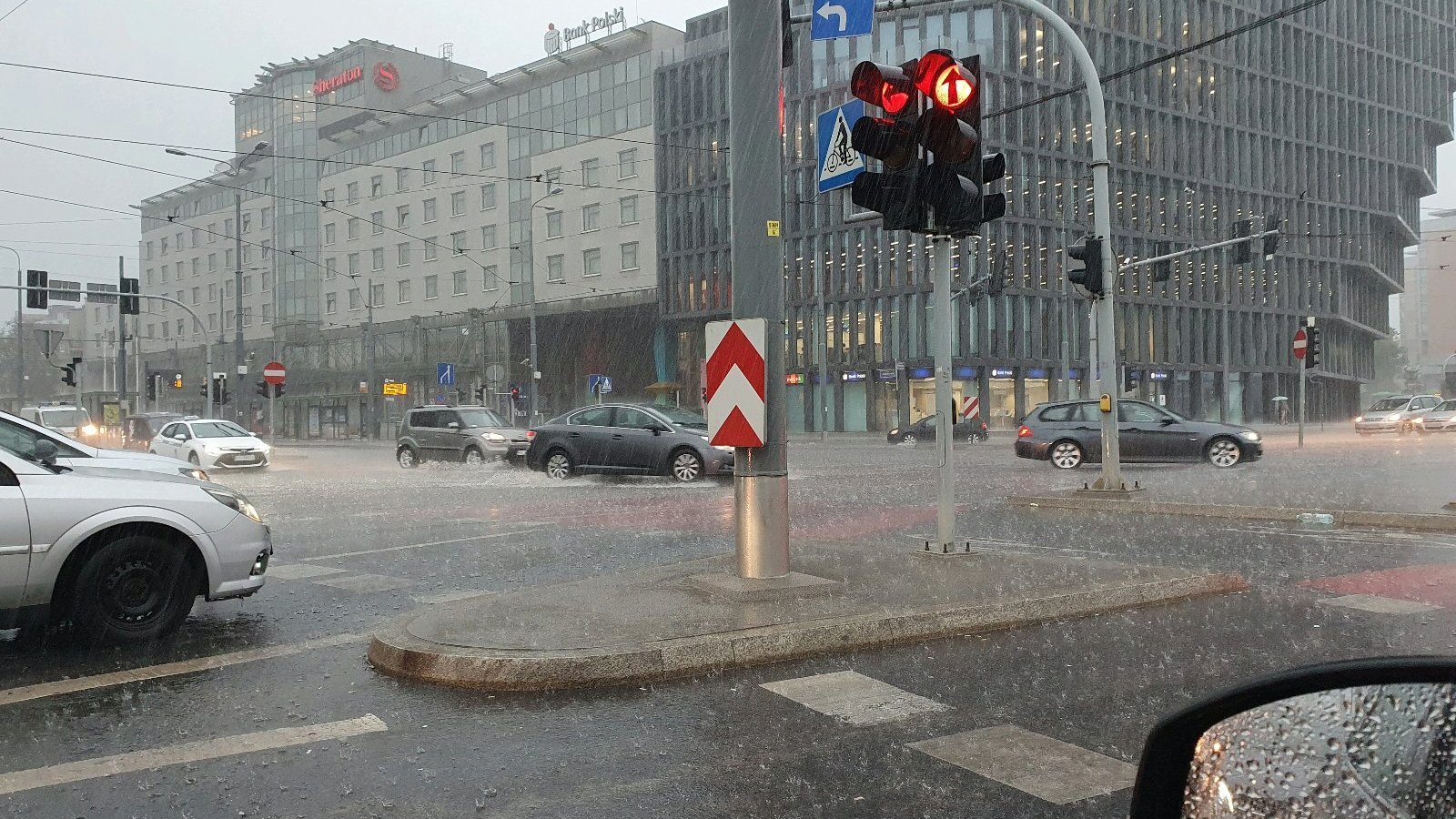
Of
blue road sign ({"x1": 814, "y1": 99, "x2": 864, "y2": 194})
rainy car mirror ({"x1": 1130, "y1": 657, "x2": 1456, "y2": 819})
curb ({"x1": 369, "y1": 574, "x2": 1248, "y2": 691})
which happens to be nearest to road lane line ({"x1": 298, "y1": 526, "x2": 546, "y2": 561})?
curb ({"x1": 369, "y1": 574, "x2": 1248, "y2": 691})

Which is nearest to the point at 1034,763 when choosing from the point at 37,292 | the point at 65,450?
the point at 65,450

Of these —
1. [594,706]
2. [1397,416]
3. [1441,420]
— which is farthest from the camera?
[1397,416]

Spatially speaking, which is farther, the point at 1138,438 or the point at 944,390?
the point at 1138,438

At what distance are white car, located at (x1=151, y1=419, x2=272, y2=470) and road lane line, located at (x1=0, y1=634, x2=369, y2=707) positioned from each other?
21712 millimetres

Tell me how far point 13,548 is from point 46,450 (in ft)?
4.51

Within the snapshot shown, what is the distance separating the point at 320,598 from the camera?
8148 millimetres

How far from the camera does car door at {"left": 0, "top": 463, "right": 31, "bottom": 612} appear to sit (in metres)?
5.97

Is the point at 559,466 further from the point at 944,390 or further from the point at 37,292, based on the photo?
the point at 37,292

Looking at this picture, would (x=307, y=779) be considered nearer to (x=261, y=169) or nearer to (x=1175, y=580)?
(x=1175, y=580)

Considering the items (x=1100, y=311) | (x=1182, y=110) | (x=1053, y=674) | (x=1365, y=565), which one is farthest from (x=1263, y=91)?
(x=1053, y=674)

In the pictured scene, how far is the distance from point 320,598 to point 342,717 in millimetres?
3482

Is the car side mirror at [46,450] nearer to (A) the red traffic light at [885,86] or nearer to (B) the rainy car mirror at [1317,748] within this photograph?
(A) the red traffic light at [885,86]

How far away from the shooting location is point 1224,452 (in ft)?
72.7

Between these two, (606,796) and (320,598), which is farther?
(320,598)
